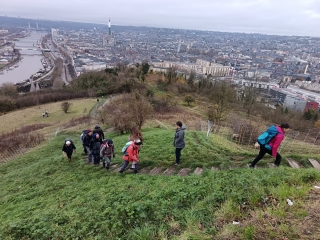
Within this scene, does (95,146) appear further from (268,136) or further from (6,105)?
(6,105)

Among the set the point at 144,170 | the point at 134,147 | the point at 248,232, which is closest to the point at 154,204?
the point at 248,232

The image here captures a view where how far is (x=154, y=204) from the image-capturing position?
5.24 m

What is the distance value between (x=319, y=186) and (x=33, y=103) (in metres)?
45.3

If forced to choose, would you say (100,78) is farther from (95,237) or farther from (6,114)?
(95,237)

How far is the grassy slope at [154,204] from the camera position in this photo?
450cm

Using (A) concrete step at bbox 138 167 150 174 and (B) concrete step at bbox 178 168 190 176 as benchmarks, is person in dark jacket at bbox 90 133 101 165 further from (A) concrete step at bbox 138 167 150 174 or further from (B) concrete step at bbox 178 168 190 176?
(B) concrete step at bbox 178 168 190 176

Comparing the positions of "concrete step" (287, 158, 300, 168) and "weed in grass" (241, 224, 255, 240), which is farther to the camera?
"concrete step" (287, 158, 300, 168)

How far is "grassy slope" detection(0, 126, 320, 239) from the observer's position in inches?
177

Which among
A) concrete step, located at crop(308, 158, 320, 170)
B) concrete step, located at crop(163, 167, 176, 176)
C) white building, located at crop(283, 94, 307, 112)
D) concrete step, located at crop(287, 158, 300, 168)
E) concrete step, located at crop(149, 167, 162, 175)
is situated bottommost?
white building, located at crop(283, 94, 307, 112)

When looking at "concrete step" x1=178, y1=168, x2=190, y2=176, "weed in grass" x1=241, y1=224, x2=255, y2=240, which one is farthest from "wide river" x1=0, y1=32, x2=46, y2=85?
"weed in grass" x1=241, y1=224, x2=255, y2=240

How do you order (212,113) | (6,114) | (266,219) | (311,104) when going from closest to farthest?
(266,219), (212,113), (6,114), (311,104)

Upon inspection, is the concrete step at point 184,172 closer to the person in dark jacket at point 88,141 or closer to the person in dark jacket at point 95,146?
the person in dark jacket at point 95,146

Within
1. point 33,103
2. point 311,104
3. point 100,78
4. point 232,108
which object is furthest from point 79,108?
point 311,104

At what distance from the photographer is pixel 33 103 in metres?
41.6
